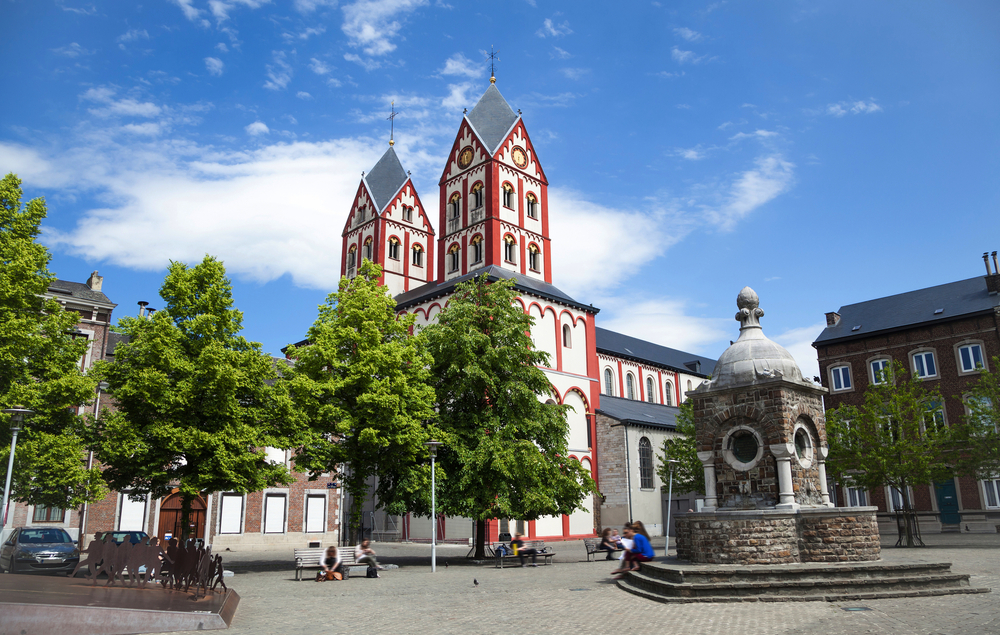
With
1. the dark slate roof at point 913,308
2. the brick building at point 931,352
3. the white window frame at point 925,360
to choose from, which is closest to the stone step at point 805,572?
the brick building at point 931,352

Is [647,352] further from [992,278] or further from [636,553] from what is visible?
A: [636,553]

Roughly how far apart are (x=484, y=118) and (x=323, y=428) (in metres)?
31.8

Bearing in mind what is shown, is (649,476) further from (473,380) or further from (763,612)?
(763,612)

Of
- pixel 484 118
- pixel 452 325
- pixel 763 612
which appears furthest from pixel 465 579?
pixel 484 118

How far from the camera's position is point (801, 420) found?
1576 centimetres

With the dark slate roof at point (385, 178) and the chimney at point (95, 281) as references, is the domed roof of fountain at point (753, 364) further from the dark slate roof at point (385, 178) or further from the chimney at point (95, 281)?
the dark slate roof at point (385, 178)

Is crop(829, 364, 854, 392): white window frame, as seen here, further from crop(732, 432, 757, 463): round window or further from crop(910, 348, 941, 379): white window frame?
crop(732, 432, 757, 463): round window

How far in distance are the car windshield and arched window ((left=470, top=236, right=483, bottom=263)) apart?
94.0 ft

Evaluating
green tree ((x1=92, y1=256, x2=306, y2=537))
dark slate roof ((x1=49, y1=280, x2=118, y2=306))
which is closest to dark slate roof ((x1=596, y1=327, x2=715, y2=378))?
dark slate roof ((x1=49, y1=280, x2=118, y2=306))

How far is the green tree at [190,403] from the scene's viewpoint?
60.5ft

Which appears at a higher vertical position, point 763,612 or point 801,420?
point 801,420

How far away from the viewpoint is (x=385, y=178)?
55938 mm

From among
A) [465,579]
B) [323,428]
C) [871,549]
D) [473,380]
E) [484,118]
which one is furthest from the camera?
[484,118]

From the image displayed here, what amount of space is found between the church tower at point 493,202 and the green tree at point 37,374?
1028 inches
